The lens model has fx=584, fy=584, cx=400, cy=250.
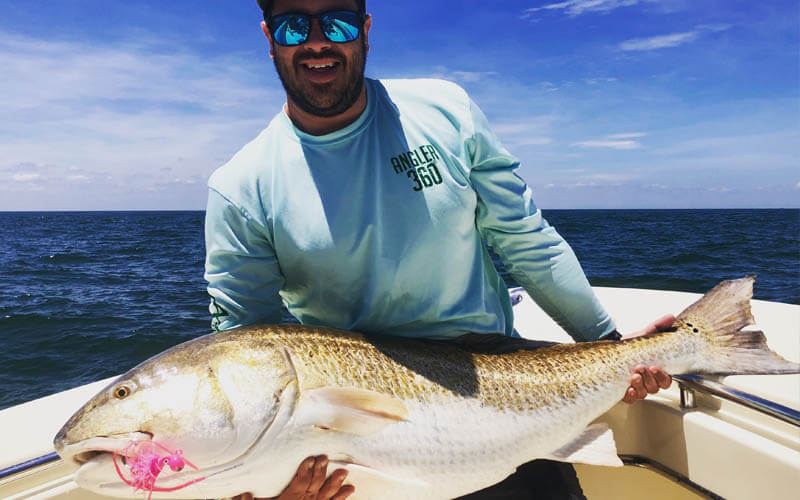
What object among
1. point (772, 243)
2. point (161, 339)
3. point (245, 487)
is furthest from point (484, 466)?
point (772, 243)

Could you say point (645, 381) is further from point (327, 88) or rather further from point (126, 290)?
point (126, 290)

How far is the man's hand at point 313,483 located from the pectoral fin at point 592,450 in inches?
34.4

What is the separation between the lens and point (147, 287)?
19.2 metres

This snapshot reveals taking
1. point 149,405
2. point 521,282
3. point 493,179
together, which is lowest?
point 149,405

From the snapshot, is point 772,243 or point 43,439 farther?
point 772,243

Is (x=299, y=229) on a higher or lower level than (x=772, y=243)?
higher

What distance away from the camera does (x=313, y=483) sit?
1.91 metres

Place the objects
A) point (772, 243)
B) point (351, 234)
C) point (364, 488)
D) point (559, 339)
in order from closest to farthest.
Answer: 1. point (364, 488)
2. point (351, 234)
3. point (559, 339)
4. point (772, 243)

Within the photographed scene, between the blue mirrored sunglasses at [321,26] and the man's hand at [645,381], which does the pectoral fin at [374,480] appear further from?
the blue mirrored sunglasses at [321,26]

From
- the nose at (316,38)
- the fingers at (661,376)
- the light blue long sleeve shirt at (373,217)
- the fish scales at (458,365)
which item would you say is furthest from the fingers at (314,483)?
the nose at (316,38)

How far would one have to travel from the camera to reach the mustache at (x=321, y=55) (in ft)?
7.26

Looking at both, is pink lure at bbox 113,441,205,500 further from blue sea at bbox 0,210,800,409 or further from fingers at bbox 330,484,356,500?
blue sea at bbox 0,210,800,409

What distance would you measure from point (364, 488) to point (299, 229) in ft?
3.17

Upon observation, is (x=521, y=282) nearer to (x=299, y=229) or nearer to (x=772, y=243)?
(x=299, y=229)
